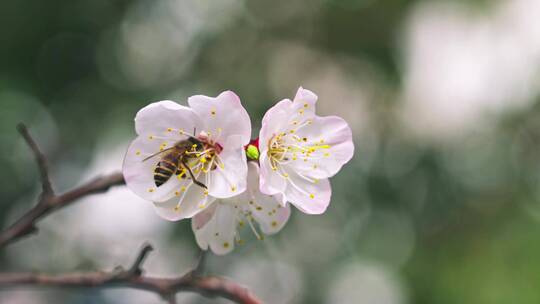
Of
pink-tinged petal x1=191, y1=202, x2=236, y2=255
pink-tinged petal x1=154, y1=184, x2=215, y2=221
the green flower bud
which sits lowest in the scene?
pink-tinged petal x1=191, y1=202, x2=236, y2=255

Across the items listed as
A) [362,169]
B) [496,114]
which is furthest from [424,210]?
[496,114]

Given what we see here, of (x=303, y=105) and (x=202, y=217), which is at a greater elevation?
(x=303, y=105)

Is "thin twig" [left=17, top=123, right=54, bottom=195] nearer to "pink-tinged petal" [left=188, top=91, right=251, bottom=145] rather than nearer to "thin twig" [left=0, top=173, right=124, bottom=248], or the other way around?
"thin twig" [left=0, top=173, right=124, bottom=248]

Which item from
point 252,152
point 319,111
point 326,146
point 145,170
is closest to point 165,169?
point 145,170

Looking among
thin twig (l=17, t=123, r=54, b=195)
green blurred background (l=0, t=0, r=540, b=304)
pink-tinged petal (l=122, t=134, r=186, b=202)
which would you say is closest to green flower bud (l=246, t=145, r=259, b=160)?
pink-tinged petal (l=122, t=134, r=186, b=202)

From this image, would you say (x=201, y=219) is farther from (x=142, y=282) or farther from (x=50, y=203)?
(x=50, y=203)

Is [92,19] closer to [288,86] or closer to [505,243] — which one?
[288,86]
